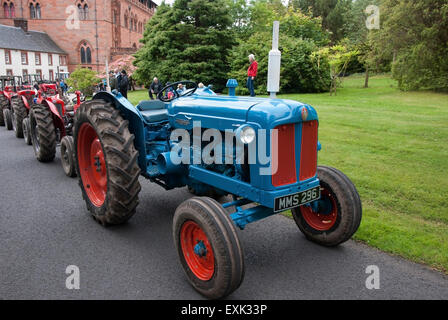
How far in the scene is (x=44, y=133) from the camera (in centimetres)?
692

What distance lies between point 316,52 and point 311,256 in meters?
20.0

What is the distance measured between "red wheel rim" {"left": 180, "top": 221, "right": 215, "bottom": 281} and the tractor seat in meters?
1.78

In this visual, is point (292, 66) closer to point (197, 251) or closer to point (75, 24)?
point (197, 251)

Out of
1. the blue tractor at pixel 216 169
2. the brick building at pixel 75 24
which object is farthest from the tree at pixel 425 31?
the brick building at pixel 75 24

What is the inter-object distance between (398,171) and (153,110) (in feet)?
14.4

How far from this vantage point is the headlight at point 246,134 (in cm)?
291

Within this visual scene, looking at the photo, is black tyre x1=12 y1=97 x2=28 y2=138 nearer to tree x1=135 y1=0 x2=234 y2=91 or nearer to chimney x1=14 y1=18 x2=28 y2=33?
tree x1=135 y1=0 x2=234 y2=91

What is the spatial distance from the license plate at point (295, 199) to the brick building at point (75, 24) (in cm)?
4435

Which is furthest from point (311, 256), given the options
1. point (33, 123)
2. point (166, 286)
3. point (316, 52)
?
point (316, 52)

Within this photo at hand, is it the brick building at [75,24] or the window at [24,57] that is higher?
the brick building at [75,24]

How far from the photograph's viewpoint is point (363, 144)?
27.2 feet

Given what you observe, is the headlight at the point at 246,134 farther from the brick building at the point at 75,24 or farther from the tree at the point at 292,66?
the brick building at the point at 75,24

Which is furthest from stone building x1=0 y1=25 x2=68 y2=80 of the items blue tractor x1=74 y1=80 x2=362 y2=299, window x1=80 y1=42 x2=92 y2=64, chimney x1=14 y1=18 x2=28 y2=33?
blue tractor x1=74 y1=80 x2=362 y2=299

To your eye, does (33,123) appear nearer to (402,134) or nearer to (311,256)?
(311,256)
